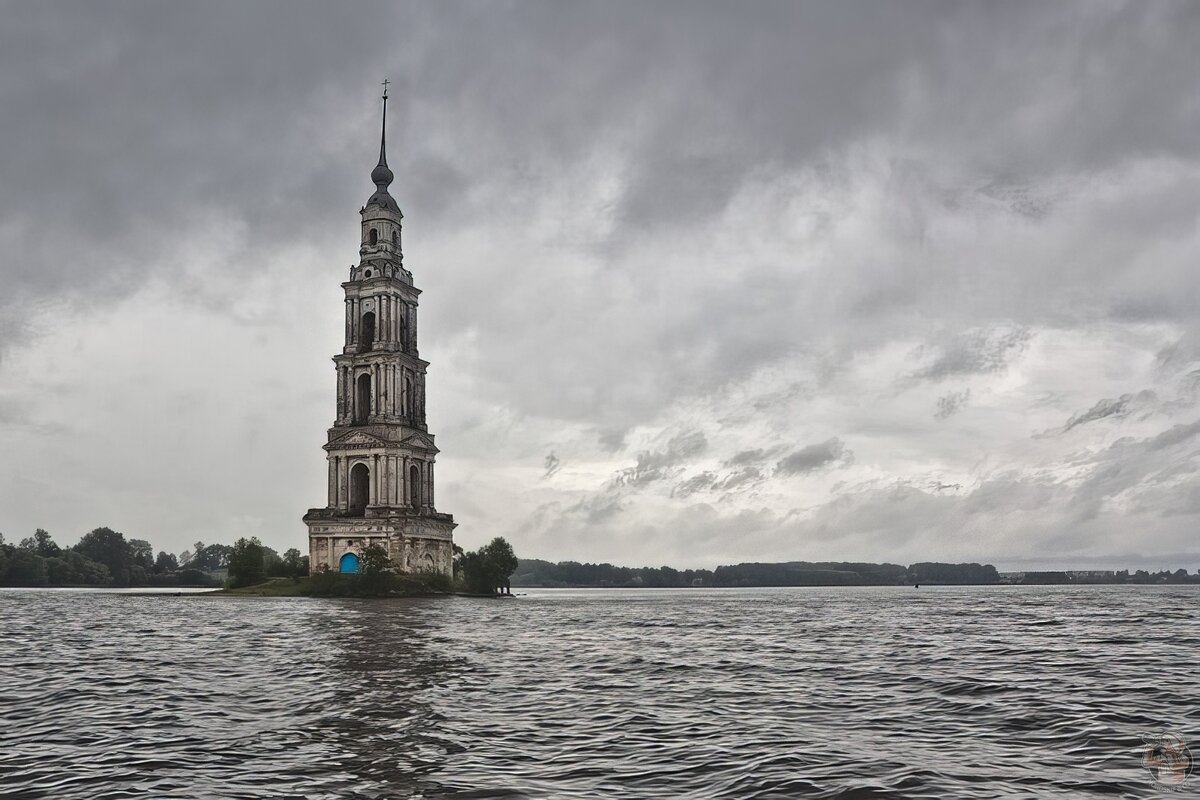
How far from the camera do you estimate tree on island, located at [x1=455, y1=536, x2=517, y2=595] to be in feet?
423

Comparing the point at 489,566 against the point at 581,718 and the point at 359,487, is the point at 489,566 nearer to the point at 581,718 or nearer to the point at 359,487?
the point at 359,487

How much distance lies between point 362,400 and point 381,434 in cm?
971

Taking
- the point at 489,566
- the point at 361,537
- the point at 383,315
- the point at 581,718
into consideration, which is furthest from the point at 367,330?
the point at 581,718

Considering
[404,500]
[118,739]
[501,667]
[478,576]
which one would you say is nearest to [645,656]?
[501,667]

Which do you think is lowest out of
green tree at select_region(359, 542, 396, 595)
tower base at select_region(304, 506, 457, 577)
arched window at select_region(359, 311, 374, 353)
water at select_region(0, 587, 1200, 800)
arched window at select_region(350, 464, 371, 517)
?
water at select_region(0, 587, 1200, 800)

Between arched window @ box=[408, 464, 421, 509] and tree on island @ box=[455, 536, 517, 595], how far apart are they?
11.2 m

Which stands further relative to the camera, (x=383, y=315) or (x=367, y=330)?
(x=367, y=330)

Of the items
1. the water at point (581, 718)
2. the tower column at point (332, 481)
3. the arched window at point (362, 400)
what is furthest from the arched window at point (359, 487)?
the water at point (581, 718)

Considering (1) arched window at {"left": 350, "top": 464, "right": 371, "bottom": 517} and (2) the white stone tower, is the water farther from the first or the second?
(1) arched window at {"left": 350, "top": 464, "right": 371, "bottom": 517}

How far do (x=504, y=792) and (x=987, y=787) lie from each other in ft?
21.7

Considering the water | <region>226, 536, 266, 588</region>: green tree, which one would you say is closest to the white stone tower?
<region>226, 536, 266, 588</region>: green tree

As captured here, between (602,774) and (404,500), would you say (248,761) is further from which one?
(404,500)

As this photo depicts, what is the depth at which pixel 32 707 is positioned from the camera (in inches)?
811

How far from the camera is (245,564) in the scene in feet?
391
